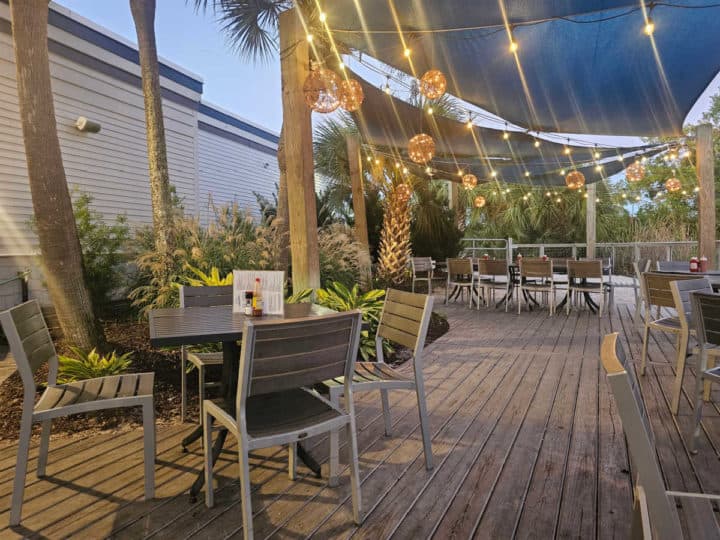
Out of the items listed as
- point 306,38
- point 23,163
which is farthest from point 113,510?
point 23,163

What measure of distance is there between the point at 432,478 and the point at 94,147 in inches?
279

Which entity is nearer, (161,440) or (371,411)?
(161,440)

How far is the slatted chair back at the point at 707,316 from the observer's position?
2238 mm

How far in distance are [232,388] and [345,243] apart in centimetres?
412

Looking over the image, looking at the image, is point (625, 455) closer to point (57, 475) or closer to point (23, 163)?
point (57, 475)

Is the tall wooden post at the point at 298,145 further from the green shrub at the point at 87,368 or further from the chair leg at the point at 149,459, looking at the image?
the chair leg at the point at 149,459

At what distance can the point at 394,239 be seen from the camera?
A: 921cm

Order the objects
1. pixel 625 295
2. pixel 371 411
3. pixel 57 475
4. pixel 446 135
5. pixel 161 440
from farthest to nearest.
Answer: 1. pixel 625 295
2. pixel 446 135
3. pixel 371 411
4. pixel 161 440
5. pixel 57 475

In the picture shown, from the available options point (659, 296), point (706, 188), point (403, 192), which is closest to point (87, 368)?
point (659, 296)

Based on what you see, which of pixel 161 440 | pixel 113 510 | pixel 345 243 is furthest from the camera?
pixel 345 243

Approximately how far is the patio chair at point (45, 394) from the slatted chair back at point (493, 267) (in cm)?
583

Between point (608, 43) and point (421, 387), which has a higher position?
point (608, 43)

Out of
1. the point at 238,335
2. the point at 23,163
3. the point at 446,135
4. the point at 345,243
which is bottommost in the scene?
the point at 238,335

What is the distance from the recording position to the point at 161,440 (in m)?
2.53
